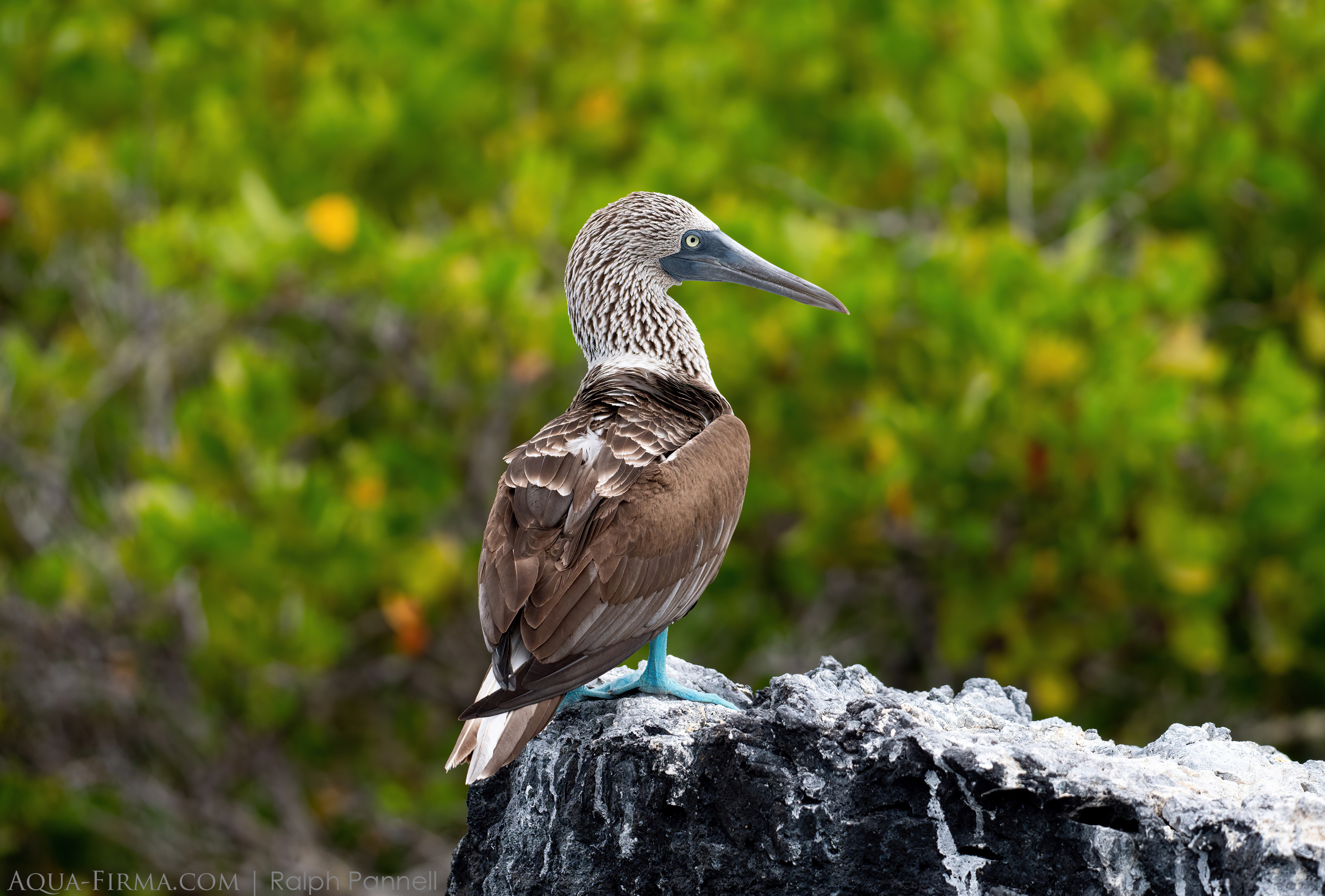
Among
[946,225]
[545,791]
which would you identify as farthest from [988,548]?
[545,791]

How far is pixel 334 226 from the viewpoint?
7.20 meters

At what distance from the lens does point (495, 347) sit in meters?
7.66

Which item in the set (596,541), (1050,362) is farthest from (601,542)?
(1050,362)

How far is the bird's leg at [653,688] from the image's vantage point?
13.2ft

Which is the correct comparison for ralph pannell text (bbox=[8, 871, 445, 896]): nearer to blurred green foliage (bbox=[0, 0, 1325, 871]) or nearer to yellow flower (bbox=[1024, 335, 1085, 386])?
blurred green foliage (bbox=[0, 0, 1325, 871])

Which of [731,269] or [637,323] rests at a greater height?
[731,269]

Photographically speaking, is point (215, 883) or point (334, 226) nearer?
point (334, 226)

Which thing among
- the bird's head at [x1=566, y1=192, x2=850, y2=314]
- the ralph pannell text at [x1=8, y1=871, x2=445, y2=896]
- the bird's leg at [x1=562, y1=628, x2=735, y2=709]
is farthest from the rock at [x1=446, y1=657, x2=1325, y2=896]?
the ralph pannell text at [x1=8, y1=871, x2=445, y2=896]

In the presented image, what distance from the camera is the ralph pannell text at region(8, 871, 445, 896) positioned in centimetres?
776

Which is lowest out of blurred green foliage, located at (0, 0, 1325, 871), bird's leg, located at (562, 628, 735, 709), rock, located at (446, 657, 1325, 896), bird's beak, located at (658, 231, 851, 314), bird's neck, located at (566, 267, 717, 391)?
rock, located at (446, 657, 1325, 896)

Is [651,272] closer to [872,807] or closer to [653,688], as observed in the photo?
[653,688]

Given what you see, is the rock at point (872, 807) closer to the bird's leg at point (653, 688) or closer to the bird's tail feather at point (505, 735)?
the bird's leg at point (653, 688)

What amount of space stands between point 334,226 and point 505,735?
13.9 ft

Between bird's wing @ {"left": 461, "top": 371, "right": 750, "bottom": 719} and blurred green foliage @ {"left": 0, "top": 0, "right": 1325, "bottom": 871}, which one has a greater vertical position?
blurred green foliage @ {"left": 0, "top": 0, "right": 1325, "bottom": 871}
